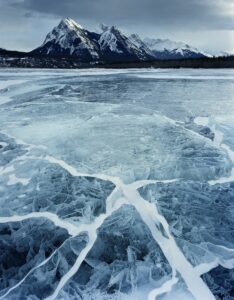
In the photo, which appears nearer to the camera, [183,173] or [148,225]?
[148,225]

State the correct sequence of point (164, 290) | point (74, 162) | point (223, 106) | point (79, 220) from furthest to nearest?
point (223, 106) < point (74, 162) < point (79, 220) < point (164, 290)

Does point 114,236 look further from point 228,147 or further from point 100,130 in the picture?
point 100,130

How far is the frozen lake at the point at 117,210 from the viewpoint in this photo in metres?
3.77

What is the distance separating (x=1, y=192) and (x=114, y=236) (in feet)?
7.24

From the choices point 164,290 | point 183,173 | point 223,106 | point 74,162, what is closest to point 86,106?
point 223,106

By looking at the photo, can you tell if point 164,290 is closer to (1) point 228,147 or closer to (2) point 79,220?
(2) point 79,220

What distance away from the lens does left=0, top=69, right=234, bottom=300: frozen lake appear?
377 centimetres

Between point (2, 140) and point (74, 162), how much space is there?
7.98 feet

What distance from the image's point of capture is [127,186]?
18.9 feet

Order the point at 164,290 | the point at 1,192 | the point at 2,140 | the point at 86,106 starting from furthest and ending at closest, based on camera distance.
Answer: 1. the point at 86,106
2. the point at 2,140
3. the point at 1,192
4. the point at 164,290

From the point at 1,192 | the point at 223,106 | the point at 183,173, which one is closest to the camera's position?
the point at 1,192

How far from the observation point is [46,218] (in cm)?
490

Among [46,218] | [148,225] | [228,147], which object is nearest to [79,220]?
[46,218]

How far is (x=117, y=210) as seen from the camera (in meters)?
5.06
